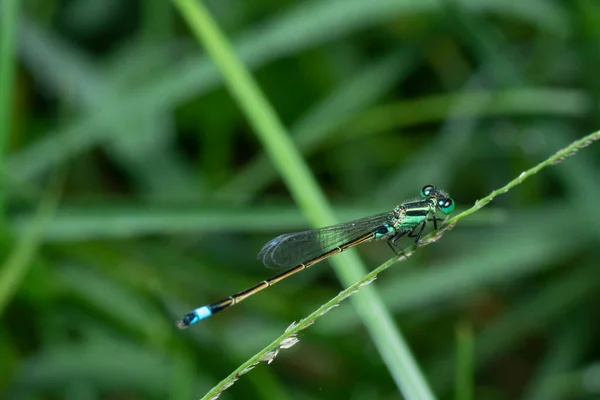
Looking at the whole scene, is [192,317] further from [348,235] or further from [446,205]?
[446,205]

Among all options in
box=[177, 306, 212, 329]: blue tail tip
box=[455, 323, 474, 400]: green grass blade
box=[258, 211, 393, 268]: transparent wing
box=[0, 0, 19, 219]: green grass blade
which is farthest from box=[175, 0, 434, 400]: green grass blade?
box=[0, 0, 19, 219]: green grass blade

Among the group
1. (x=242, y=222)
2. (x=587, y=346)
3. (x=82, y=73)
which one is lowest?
(x=587, y=346)

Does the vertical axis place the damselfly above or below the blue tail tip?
above

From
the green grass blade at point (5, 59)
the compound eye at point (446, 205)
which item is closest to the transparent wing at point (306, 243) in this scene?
the compound eye at point (446, 205)

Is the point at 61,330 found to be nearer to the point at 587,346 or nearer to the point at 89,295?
the point at 89,295

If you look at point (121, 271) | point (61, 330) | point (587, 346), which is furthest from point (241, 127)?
point (587, 346)

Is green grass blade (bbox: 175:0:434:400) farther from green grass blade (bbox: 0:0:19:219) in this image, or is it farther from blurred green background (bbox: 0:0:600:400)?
green grass blade (bbox: 0:0:19:219)

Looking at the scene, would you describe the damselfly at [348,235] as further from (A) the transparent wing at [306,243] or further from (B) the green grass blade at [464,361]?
(B) the green grass blade at [464,361]
